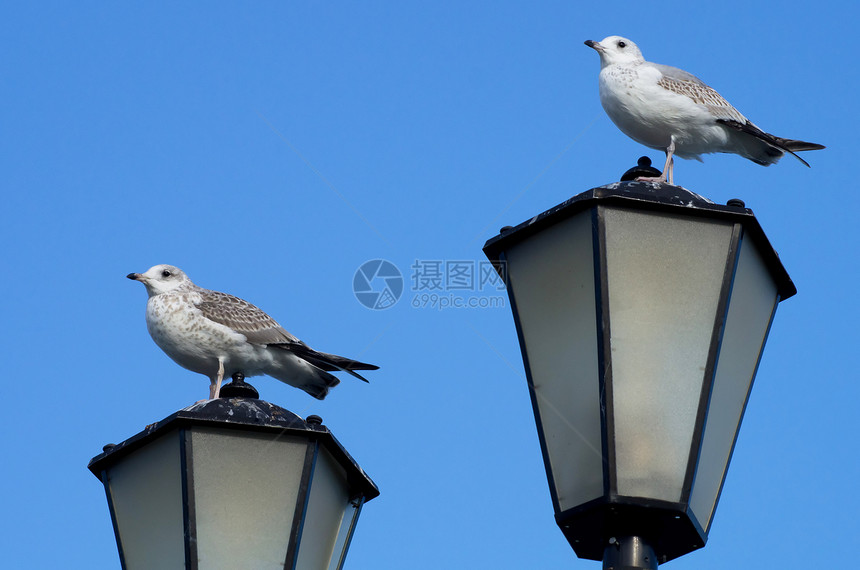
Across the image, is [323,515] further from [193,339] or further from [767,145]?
[767,145]

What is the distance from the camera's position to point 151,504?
15.6 ft

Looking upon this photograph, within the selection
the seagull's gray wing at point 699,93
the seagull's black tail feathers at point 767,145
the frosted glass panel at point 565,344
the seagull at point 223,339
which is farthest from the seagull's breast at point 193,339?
the frosted glass panel at point 565,344

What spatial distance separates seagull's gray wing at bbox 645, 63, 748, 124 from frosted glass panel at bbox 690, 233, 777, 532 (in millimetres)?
3782

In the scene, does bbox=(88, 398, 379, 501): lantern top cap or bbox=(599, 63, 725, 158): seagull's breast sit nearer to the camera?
bbox=(88, 398, 379, 501): lantern top cap

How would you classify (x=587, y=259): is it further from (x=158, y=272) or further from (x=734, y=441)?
(x=158, y=272)

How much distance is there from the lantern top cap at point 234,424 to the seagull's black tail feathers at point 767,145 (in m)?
4.36

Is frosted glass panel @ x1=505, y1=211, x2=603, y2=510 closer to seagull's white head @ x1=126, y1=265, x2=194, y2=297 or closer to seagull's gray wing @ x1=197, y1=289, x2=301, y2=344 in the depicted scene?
seagull's gray wing @ x1=197, y1=289, x2=301, y2=344

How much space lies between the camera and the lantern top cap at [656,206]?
4.04m

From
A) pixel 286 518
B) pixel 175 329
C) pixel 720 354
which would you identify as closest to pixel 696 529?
pixel 720 354

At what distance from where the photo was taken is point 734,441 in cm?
412

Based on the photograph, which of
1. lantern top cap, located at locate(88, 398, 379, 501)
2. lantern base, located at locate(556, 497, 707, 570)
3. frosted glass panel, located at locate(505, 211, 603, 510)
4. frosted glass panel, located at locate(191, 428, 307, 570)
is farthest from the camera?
lantern top cap, located at locate(88, 398, 379, 501)

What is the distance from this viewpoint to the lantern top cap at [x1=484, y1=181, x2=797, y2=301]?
13.2 ft

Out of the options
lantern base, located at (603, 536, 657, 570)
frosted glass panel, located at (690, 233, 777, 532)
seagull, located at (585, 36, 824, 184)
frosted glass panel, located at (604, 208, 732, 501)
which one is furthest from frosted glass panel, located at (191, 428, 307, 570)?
seagull, located at (585, 36, 824, 184)

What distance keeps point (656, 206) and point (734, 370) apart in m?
0.65
